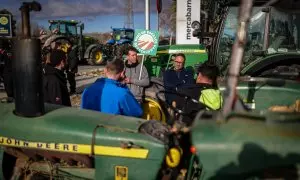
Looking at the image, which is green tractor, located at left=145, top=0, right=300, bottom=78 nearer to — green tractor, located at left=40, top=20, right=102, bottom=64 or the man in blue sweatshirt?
the man in blue sweatshirt

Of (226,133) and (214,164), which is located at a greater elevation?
(226,133)

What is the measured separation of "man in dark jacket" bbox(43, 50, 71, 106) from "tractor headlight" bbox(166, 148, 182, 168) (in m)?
2.26

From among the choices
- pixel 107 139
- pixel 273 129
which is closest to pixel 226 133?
pixel 273 129

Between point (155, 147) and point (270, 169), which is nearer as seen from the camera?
point (270, 169)

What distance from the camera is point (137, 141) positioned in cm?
256

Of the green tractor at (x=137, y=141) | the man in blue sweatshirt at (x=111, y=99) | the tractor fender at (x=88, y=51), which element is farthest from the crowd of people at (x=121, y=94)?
the tractor fender at (x=88, y=51)

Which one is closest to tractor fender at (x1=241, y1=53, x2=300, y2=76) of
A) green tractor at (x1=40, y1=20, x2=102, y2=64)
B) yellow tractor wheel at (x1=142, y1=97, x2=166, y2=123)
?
yellow tractor wheel at (x1=142, y1=97, x2=166, y2=123)

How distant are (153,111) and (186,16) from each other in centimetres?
513

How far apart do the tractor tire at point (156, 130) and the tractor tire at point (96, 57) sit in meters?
21.0

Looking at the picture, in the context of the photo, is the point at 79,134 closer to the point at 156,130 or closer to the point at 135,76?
the point at 156,130

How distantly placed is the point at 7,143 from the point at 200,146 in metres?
1.63

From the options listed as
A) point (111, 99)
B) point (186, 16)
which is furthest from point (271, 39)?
point (186, 16)

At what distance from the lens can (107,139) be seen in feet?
8.61

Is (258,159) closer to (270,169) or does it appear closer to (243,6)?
(270,169)
